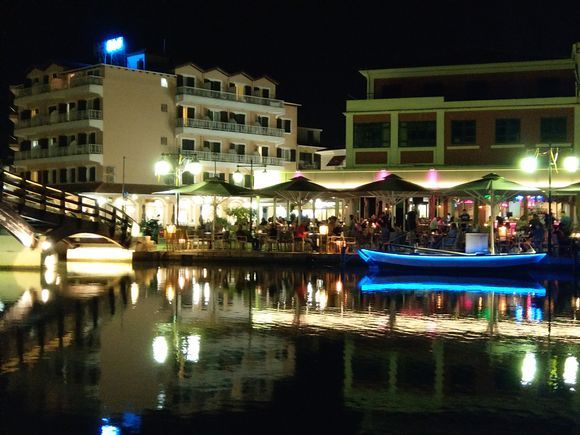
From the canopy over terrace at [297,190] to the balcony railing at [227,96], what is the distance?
34111 mm

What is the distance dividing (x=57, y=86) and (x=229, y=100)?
14.5 metres

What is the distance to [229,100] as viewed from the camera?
7081 centimetres

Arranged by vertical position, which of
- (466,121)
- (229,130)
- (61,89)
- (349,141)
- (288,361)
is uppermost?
(61,89)

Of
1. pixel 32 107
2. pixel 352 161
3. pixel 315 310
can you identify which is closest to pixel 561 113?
pixel 352 161

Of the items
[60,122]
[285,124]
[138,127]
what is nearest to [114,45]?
[138,127]

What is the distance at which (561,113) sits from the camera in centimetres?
3994

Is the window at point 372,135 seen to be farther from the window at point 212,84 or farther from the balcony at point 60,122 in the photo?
the window at point 212,84

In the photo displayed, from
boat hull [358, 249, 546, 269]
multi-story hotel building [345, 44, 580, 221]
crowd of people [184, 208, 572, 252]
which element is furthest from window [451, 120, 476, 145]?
boat hull [358, 249, 546, 269]

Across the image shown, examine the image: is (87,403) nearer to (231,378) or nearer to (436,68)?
(231,378)

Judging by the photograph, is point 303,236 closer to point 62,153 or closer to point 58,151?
point 62,153

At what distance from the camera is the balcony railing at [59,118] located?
6362 cm

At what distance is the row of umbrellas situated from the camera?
1208 inches

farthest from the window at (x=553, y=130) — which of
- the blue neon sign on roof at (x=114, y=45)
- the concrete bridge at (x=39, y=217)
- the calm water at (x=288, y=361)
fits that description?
the blue neon sign on roof at (x=114, y=45)

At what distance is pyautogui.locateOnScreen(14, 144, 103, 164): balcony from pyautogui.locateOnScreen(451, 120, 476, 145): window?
3230 cm
